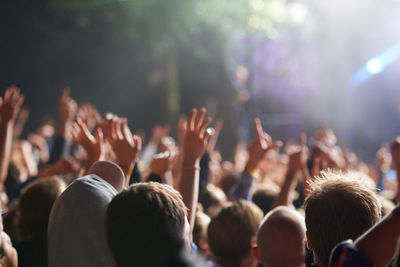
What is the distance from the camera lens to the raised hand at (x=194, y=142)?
8.03 feet

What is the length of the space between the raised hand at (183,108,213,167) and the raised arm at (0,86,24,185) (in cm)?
123

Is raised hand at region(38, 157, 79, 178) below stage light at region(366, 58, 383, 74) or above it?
below

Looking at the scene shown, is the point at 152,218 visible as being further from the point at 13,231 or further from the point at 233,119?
the point at 233,119

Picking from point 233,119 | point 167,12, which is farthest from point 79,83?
point 233,119

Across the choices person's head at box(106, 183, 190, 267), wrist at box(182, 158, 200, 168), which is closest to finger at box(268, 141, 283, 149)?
wrist at box(182, 158, 200, 168)

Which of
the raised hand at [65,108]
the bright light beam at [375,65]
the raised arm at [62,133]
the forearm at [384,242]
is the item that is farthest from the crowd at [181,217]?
the bright light beam at [375,65]

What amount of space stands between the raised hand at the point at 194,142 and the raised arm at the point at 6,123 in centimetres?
123

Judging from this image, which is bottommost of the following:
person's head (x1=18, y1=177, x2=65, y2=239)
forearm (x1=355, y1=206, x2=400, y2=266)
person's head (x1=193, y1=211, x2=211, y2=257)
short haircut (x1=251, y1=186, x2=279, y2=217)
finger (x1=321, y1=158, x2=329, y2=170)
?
person's head (x1=193, y1=211, x2=211, y2=257)

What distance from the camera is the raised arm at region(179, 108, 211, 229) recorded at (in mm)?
2334

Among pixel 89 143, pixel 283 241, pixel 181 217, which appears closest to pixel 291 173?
pixel 283 241

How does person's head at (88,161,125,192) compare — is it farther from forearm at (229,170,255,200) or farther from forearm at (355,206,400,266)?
forearm at (229,170,255,200)

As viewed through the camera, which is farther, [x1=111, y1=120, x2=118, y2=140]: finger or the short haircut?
the short haircut

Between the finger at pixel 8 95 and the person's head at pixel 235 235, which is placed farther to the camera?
the finger at pixel 8 95

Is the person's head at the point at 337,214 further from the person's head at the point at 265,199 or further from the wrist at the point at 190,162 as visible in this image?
the person's head at the point at 265,199
